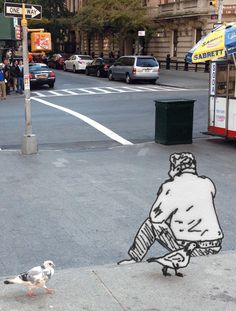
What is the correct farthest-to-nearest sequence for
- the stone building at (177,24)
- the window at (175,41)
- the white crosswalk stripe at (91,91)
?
the window at (175,41)
the stone building at (177,24)
the white crosswalk stripe at (91,91)

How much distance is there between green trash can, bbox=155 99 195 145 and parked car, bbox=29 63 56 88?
17533 mm

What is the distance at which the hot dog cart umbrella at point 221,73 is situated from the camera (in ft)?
40.3

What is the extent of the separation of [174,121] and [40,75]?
18.2 meters

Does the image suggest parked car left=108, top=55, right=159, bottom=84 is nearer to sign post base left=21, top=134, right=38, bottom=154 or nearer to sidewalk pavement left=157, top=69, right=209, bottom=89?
sidewalk pavement left=157, top=69, right=209, bottom=89

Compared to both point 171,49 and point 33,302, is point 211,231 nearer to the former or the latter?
point 33,302

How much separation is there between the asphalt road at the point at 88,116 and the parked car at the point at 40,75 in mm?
543

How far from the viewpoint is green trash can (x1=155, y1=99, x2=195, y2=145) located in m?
13.5

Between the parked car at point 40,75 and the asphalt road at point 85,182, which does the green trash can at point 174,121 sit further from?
the parked car at point 40,75

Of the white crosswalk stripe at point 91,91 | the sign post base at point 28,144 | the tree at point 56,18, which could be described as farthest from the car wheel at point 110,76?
the tree at point 56,18

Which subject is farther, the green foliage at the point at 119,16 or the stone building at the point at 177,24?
the green foliage at the point at 119,16

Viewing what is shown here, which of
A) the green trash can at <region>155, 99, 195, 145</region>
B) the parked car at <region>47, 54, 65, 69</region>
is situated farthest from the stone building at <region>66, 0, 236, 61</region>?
the green trash can at <region>155, 99, 195, 145</region>

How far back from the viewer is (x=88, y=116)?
19.0 m

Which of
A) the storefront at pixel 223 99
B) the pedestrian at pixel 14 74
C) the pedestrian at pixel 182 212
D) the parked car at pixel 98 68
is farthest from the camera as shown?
the parked car at pixel 98 68

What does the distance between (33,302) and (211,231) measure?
1893 mm
